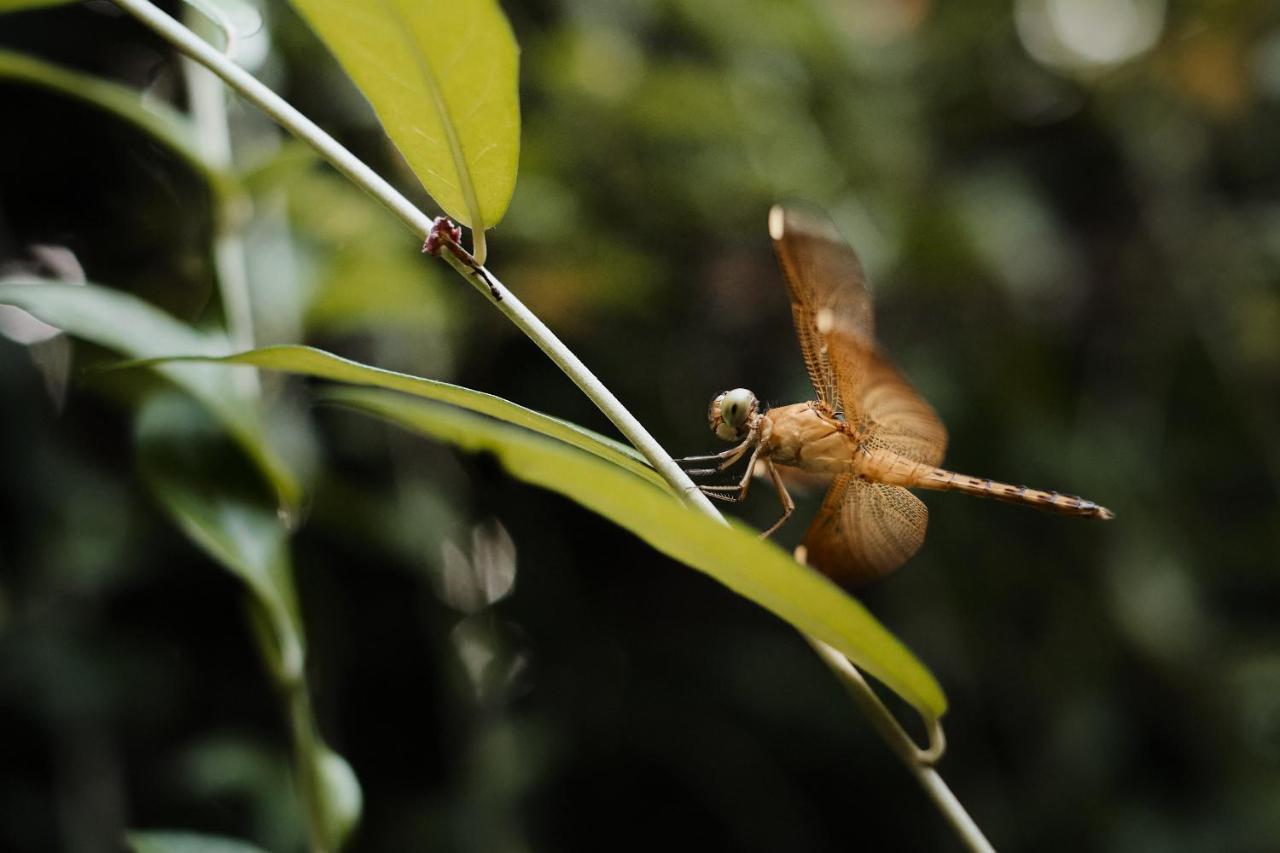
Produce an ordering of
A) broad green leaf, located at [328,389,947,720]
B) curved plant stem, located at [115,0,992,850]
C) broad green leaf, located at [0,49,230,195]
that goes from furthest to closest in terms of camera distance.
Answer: broad green leaf, located at [0,49,230,195]
curved plant stem, located at [115,0,992,850]
broad green leaf, located at [328,389,947,720]

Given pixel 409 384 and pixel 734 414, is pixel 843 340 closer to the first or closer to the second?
pixel 734 414

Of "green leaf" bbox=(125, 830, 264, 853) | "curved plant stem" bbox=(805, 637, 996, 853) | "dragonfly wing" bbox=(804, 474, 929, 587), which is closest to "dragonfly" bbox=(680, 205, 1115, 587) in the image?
"dragonfly wing" bbox=(804, 474, 929, 587)

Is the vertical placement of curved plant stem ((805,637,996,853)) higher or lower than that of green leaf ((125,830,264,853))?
lower

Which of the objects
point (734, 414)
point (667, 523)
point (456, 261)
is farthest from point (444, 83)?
point (734, 414)

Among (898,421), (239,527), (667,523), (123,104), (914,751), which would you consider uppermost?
(123,104)

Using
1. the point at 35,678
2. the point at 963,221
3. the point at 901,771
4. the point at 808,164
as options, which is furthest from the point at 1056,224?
the point at 35,678

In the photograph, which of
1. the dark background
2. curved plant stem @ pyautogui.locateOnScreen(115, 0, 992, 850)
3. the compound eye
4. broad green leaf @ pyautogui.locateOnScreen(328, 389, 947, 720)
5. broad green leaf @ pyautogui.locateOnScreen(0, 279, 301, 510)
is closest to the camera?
broad green leaf @ pyautogui.locateOnScreen(328, 389, 947, 720)

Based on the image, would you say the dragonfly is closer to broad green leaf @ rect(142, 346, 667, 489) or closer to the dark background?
broad green leaf @ rect(142, 346, 667, 489)
